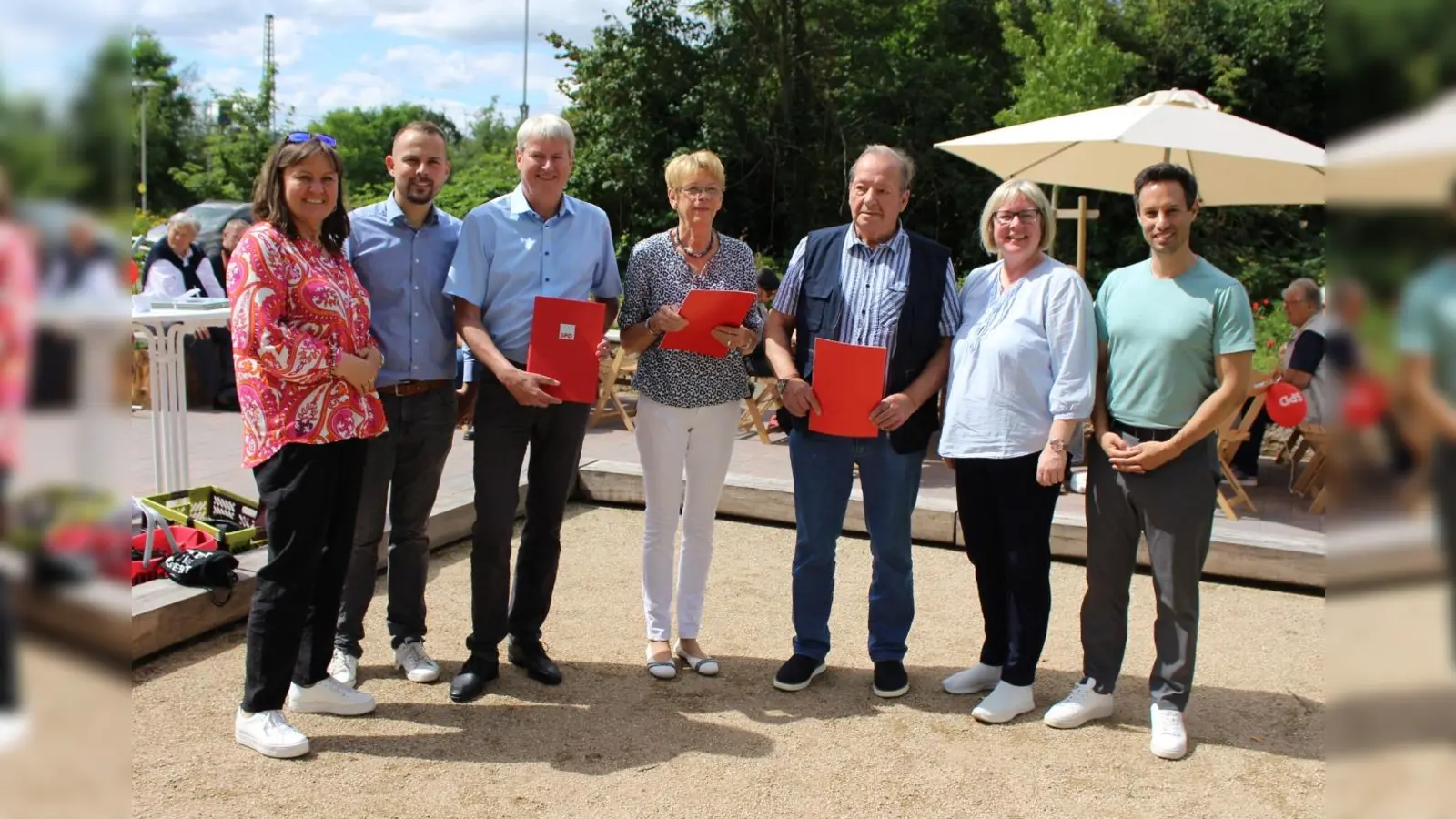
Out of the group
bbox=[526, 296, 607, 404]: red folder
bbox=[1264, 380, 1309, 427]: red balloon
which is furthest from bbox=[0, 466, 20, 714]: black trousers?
bbox=[1264, 380, 1309, 427]: red balloon

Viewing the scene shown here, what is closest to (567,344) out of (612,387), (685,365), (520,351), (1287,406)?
(520,351)

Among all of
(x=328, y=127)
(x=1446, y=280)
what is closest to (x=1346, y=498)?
(x=1446, y=280)

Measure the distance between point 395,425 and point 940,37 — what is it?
19801 mm

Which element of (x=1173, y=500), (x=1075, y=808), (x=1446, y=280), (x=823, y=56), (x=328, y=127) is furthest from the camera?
(x=328, y=127)

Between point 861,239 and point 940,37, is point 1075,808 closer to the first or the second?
point 861,239

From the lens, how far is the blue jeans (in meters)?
4.05

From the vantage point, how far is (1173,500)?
357 centimetres

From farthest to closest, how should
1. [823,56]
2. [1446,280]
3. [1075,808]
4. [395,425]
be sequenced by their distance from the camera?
1. [823,56]
2. [395,425]
3. [1075,808]
4. [1446,280]

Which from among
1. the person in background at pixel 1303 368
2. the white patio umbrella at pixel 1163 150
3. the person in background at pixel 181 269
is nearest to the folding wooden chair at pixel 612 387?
the person in background at pixel 181 269

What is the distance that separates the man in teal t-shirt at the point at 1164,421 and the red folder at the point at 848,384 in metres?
0.74

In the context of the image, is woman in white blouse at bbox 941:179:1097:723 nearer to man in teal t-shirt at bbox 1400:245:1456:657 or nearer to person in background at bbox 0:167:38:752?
man in teal t-shirt at bbox 1400:245:1456:657

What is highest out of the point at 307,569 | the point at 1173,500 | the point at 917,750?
the point at 1173,500

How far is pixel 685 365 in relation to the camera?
4070mm

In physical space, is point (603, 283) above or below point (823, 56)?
below
